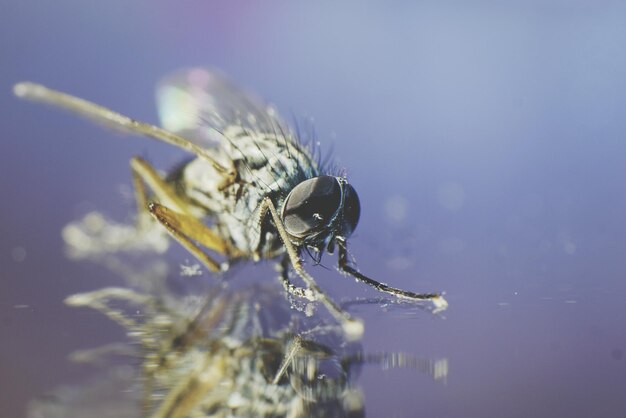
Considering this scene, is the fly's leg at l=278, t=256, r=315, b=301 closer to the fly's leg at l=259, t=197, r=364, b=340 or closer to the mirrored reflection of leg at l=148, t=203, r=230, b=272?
the fly's leg at l=259, t=197, r=364, b=340

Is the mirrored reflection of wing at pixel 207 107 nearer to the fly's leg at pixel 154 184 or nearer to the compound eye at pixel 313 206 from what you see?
the fly's leg at pixel 154 184

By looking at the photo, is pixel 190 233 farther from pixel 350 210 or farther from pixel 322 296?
pixel 322 296

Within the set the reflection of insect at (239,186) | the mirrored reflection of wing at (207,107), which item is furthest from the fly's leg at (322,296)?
the mirrored reflection of wing at (207,107)

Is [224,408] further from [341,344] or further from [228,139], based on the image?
[228,139]

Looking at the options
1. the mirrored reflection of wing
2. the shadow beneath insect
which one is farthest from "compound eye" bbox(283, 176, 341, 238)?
the mirrored reflection of wing

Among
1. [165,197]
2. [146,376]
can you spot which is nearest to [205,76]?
[165,197]

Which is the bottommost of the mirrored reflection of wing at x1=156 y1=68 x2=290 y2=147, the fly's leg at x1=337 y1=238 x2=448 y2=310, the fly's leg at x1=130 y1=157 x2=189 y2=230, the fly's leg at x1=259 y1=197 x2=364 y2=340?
the fly's leg at x1=259 y1=197 x2=364 y2=340
